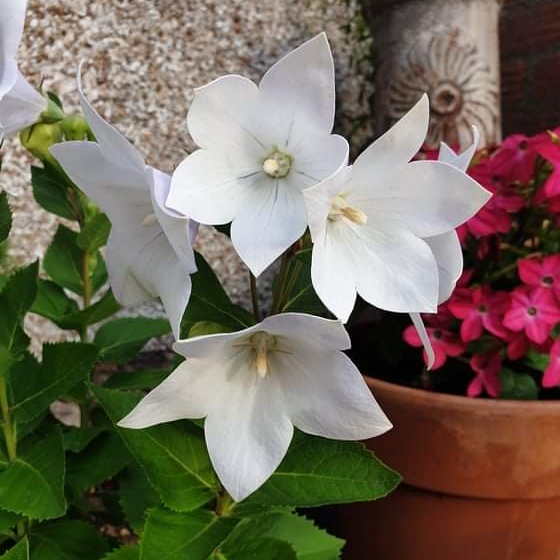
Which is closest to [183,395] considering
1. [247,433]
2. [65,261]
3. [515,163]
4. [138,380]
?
[247,433]

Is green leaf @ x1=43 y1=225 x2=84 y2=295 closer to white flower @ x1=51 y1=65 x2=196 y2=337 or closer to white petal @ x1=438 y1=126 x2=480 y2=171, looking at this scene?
white flower @ x1=51 y1=65 x2=196 y2=337

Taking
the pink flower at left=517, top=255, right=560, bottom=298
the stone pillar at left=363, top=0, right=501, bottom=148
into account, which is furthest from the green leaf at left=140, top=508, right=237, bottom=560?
the stone pillar at left=363, top=0, right=501, bottom=148

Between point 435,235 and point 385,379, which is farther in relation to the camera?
point 385,379

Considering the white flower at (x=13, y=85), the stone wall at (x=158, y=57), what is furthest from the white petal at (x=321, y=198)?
the stone wall at (x=158, y=57)

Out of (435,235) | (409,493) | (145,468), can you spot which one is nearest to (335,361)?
(435,235)

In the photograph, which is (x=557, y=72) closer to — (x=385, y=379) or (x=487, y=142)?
(x=487, y=142)

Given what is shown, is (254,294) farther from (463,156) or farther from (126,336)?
(126,336)
